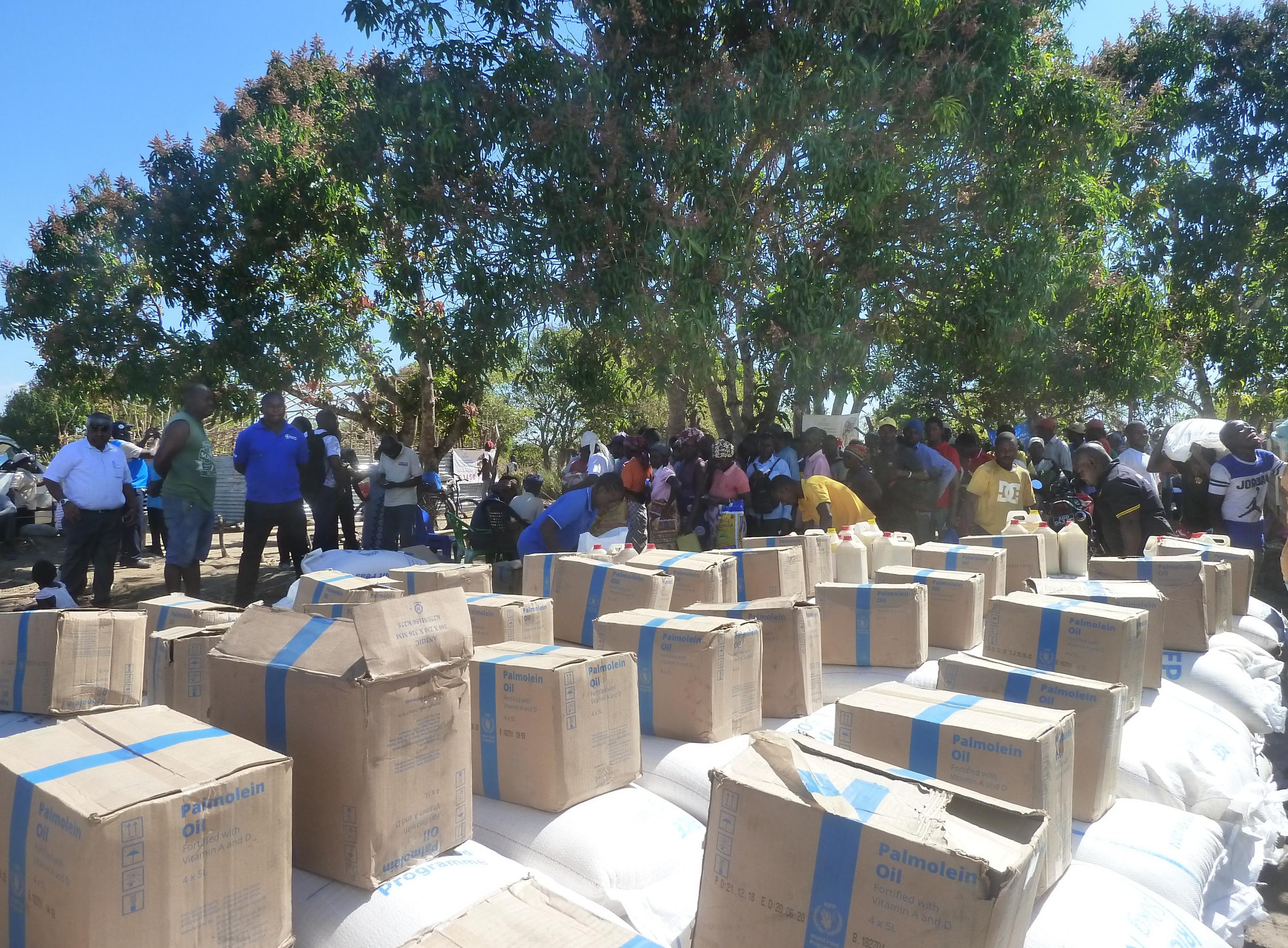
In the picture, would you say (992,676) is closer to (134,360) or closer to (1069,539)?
(1069,539)

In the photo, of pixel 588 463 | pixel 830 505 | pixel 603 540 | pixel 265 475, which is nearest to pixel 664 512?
pixel 830 505

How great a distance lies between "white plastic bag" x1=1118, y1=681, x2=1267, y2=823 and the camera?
2.55 meters

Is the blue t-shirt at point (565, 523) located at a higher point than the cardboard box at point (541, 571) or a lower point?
higher

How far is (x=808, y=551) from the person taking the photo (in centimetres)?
408

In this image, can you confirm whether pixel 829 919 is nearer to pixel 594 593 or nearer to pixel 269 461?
pixel 594 593

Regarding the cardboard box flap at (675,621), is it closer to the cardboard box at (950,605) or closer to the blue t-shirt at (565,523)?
the cardboard box at (950,605)

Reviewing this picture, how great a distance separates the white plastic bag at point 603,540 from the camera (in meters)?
4.29

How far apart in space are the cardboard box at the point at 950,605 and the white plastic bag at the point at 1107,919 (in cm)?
150

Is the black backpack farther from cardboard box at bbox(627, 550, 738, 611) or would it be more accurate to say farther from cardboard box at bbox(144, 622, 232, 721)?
cardboard box at bbox(144, 622, 232, 721)

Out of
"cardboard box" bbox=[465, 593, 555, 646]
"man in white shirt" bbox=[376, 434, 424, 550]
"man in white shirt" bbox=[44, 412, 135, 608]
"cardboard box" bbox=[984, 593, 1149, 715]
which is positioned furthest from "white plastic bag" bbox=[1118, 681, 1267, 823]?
"man in white shirt" bbox=[376, 434, 424, 550]

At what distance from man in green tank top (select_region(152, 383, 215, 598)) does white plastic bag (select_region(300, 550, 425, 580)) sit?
2.21 feet

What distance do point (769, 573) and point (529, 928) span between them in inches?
93.4

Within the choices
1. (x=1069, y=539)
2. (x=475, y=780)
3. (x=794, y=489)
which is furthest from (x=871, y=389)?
(x=475, y=780)

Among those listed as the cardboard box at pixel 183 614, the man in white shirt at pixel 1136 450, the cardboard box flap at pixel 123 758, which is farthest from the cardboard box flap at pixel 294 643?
the man in white shirt at pixel 1136 450
